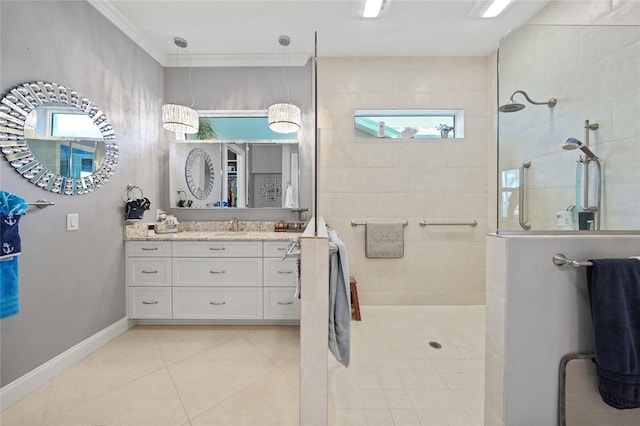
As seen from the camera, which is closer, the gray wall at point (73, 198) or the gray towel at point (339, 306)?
the gray towel at point (339, 306)

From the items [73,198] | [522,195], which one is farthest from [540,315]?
[73,198]

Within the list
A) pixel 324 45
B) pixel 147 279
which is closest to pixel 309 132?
pixel 324 45

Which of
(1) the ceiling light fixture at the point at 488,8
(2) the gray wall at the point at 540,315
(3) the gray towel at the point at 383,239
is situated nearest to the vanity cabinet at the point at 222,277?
(3) the gray towel at the point at 383,239

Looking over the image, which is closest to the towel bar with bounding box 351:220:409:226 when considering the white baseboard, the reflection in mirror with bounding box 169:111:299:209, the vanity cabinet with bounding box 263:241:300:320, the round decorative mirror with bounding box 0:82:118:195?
the reflection in mirror with bounding box 169:111:299:209

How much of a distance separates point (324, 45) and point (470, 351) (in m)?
2.95

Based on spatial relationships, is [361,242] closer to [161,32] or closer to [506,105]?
[506,105]

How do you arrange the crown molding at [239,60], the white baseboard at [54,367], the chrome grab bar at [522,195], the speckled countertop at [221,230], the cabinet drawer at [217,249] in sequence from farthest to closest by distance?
the crown molding at [239,60] → the speckled countertop at [221,230] → the cabinet drawer at [217,249] → the white baseboard at [54,367] → the chrome grab bar at [522,195]

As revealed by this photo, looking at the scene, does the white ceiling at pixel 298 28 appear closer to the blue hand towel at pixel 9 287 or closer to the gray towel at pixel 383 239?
the gray towel at pixel 383 239

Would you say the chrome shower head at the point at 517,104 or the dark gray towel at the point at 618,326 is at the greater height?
the chrome shower head at the point at 517,104

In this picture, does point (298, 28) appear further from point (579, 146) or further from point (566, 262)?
point (566, 262)

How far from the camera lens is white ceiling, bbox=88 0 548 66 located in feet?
6.95

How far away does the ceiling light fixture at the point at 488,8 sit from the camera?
204 cm

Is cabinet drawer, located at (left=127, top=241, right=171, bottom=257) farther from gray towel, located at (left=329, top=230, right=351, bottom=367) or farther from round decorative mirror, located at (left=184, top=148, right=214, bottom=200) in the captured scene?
gray towel, located at (left=329, top=230, right=351, bottom=367)

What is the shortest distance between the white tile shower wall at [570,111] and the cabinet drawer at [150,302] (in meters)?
2.70
